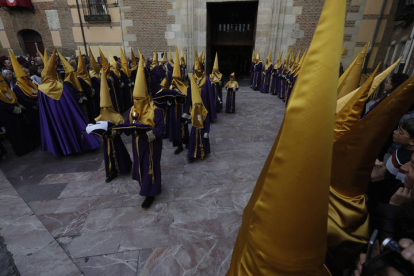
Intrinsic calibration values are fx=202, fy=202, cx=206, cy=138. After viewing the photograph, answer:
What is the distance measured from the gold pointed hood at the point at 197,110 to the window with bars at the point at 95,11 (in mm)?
11660

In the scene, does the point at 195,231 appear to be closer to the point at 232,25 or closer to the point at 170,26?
the point at 170,26

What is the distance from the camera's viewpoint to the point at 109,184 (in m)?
3.71

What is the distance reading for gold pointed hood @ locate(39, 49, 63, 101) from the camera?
166 inches

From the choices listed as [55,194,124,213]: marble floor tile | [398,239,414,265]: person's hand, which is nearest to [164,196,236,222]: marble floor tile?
[55,194,124,213]: marble floor tile

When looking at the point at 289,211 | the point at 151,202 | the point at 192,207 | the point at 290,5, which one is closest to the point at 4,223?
the point at 151,202

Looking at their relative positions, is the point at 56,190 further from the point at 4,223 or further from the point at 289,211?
the point at 289,211

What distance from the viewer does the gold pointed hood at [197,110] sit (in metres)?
4.06

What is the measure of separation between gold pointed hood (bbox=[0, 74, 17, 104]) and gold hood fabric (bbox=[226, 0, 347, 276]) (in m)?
5.73

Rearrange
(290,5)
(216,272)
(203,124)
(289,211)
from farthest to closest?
(290,5) < (203,124) < (216,272) < (289,211)

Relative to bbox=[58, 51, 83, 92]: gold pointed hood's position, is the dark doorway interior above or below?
above

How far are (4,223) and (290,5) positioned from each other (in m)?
14.0

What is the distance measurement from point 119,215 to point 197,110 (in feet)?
7.69

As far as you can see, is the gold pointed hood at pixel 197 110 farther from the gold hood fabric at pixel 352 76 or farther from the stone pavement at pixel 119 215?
the gold hood fabric at pixel 352 76

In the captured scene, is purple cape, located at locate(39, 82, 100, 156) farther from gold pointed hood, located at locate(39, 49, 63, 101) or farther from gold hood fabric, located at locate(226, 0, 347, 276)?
gold hood fabric, located at locate(226, 0, 347, 276)
